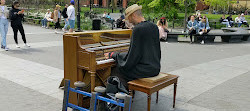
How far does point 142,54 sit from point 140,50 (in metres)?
0.08

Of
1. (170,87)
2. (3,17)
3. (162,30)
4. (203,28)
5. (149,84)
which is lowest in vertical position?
(170,87)

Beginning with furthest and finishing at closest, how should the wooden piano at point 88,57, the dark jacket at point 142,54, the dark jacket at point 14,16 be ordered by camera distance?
the dark jacket at point 14,16 < the wooden piano at point 88,57 < the dark jacket at point 142,54

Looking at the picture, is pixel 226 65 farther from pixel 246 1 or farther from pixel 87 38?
pixel 246 1

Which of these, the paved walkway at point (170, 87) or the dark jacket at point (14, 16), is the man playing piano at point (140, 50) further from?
the dark jacket at point (14, 16)

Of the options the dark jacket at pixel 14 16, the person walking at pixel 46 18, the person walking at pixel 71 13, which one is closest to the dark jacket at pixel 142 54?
the dark jacket at pixel 14 16

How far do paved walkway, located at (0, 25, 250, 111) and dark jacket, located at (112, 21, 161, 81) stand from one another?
0.86m

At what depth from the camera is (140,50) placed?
3807 mm

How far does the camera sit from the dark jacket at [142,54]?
379 cm

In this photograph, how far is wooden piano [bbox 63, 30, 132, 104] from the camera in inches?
157

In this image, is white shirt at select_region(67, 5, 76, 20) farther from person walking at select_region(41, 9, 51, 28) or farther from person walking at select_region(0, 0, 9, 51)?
person walking at select_region(41, 9, 51, 28)

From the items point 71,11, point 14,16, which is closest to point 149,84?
point 14,16

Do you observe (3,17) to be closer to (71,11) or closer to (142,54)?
(71,11)

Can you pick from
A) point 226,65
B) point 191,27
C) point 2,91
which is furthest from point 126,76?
point 191,27

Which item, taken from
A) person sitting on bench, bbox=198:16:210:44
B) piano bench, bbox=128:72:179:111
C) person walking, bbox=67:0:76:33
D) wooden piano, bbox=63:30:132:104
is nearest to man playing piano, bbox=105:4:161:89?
piano bench, bbox=128:72:179:111
